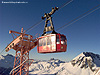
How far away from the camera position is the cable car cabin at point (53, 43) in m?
10.8

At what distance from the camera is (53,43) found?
429 inches

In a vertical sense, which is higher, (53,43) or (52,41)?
(52,41)

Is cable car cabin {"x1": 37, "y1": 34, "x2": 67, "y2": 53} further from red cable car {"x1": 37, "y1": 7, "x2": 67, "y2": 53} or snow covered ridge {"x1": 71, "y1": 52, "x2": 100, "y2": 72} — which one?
snow covered ridge {"x1": 71, "y1": 52, "x2": 100, "y2": 72}

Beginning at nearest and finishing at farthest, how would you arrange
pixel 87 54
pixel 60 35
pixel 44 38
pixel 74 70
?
pixel 60 35, pixel 44 38, pixel 74 70, pixel 87 54

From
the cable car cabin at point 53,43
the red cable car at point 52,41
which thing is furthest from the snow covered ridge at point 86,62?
the red cable car at point 52,41

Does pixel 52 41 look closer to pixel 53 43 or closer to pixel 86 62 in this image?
pixel 53 43

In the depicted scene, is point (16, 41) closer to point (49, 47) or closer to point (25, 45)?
point (25, 45)

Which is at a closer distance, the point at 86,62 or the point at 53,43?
the point at 53,43

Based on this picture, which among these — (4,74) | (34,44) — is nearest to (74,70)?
(4,74)

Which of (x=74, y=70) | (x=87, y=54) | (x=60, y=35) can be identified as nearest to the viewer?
(x=60, y=35)

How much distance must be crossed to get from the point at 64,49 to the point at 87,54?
92472mm

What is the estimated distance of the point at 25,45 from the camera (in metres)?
13.1

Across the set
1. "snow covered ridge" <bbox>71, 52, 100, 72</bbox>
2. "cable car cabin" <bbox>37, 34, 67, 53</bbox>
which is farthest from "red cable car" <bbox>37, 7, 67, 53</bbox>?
"snow covered ridge" <bbox>71, 52, 100, 72</bbox>

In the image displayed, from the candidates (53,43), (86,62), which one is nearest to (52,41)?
(53,43)
